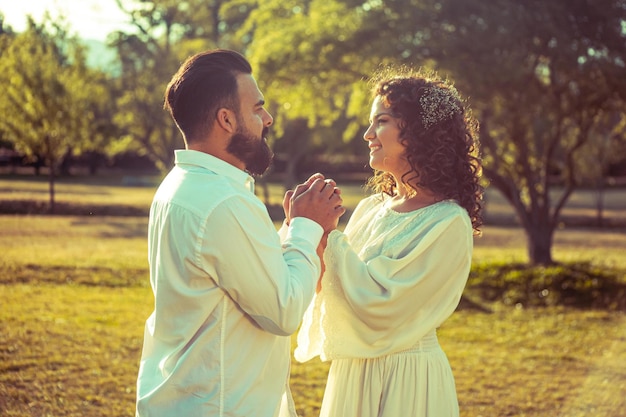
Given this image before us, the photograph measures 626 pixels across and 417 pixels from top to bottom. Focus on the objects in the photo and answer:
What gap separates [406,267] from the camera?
9.19 feet

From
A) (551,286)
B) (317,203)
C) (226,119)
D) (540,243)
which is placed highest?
(226,119)

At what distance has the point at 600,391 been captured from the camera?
6809 mm

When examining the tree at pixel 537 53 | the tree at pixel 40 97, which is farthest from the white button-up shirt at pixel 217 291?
the tree at pixel 40 97

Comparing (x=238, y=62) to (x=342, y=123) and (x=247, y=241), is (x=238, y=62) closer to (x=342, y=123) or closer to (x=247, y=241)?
(x=247, y=241)

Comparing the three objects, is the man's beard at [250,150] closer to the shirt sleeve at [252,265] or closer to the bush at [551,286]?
the shirt sleeve at [252,265]

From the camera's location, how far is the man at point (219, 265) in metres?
2.20

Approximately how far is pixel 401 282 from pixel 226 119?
34.0 inches

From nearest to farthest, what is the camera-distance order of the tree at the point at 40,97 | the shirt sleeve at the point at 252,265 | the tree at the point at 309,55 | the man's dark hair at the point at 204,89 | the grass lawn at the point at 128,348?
the shirt sleeve at the point at 252,265 < the man's dark hair at the point at 204,89 < the grass lawn at the point at 128,348 < the tree at the point at 309,55 < the tree at the point at 40,97

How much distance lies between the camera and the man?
2.20m

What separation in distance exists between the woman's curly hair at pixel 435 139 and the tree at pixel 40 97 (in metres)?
14.1

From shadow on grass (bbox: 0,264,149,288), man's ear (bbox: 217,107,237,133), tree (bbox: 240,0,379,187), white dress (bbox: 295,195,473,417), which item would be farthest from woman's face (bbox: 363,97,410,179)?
tree (bbox: 240,0,379,187)

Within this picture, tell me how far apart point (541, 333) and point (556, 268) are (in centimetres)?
394

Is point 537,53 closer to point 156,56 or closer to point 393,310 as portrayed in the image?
point 393,310

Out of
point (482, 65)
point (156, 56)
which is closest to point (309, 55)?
point (482, 65)
